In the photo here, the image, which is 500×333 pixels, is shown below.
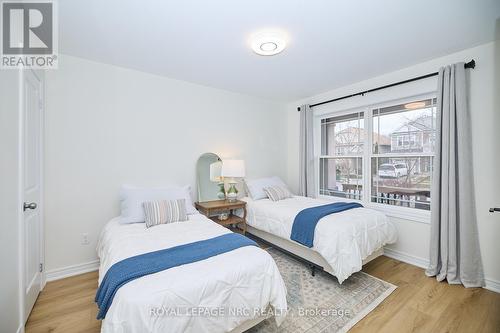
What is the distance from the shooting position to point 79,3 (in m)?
1.68

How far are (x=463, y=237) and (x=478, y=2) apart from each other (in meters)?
2.17

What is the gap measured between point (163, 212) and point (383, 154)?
3066mm

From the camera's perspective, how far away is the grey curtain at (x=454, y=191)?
7.59 feet

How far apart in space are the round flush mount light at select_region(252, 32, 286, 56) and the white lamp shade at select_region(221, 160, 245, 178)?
5.36 feet

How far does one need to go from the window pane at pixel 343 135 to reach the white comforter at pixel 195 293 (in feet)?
8.79

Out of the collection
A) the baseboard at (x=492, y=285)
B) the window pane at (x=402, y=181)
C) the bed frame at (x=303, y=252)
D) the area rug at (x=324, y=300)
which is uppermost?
the window pane at (x=402, y=181)

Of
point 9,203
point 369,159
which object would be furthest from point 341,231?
point 9,203

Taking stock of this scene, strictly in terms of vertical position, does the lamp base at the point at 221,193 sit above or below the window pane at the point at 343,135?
below

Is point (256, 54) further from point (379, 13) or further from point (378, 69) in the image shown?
point (378, 69)

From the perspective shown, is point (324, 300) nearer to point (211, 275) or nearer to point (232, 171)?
point (211, 275)

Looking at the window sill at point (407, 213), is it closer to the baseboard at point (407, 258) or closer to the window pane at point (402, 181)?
the window pane at point (402, 181)

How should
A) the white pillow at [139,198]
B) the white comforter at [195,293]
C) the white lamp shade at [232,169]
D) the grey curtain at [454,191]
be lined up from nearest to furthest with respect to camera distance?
the white comforter at [195,293] < the grey curtain at [454,191] < the white pillow at [139,198] < the white lamp shade at [232,169]

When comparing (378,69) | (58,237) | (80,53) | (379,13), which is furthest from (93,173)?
(378,69)

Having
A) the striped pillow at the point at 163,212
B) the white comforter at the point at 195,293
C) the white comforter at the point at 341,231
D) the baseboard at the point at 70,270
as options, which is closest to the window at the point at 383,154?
the white comforter at the point at 341,231
